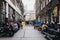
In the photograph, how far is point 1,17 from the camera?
23.2 metres

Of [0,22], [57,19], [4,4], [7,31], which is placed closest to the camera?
[7,31]

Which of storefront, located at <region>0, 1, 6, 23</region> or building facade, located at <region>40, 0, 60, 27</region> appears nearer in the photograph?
building facade, located at <region>40, 0, 60, 27</region>

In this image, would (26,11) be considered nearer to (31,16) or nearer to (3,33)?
(31,16)

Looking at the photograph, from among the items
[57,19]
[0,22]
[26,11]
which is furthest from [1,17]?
[26,11]

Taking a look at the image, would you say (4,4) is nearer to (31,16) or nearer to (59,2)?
(59,2)

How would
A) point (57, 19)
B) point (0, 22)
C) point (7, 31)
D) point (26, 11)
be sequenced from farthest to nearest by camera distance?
1. point (26, 11)
2. point (0, 22)
3. point (57, 19)
4. point (7, 31)

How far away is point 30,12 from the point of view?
93.8 m

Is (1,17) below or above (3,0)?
below

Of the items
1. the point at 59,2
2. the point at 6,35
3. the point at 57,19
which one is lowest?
the point at 6,35

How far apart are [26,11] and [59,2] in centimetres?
7162

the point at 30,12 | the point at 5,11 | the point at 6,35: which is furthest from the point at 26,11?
the point at 6,35

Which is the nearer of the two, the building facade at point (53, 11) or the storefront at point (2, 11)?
the building facade at point (53, 11)

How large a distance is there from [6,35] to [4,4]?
6.40 m

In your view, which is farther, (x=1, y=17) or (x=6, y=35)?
(x=1, y=17)
